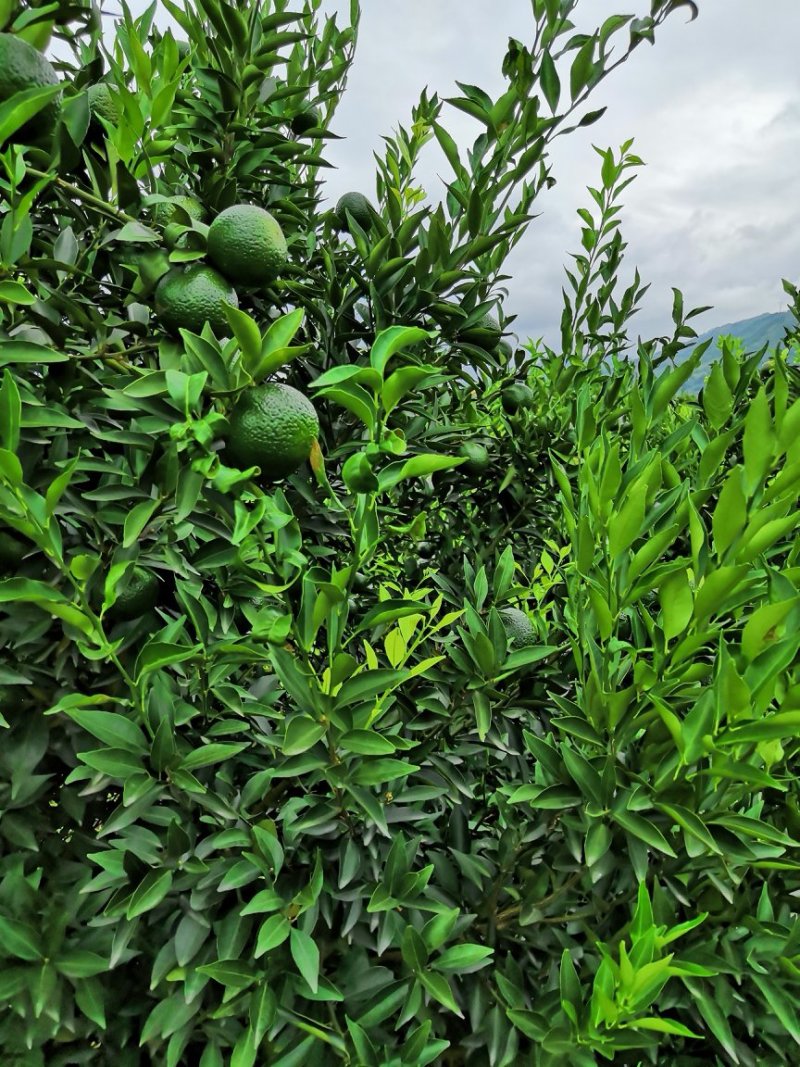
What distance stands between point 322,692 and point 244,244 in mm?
598

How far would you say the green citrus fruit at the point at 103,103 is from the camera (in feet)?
3.35

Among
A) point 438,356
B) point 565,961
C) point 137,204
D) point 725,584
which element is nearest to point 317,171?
point 438,356

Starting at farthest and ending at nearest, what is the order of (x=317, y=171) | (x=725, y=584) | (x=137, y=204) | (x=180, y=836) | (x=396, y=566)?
1. (x=317, y=171)
2. (x=396, y=566)
3. (x=137, y=204)
4. (x=180, y=836)
5. (x=725, y=584)

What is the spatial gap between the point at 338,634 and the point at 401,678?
0.09 meters

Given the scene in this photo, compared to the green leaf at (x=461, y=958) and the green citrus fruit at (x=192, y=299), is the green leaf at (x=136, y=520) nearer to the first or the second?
the green citrus fruit at (x=192, y=299)

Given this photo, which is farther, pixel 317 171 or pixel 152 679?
pixel 317 171

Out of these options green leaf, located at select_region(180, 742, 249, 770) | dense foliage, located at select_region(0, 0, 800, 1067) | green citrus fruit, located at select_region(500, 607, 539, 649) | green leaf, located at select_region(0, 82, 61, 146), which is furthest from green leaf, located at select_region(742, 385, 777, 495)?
green leaf, located at select_region(0, 82, 61, 146)

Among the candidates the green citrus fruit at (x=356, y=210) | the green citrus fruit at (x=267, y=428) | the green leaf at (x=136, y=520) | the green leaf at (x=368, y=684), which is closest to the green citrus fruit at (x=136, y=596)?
the green leaf at (x=136, y=520)

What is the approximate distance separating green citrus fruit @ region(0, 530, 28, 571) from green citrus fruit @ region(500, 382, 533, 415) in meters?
1.03

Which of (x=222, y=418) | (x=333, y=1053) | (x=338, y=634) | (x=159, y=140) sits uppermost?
(x=159, y=140)

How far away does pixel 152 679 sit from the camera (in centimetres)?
87

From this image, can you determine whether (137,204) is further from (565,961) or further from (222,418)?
(565,961)

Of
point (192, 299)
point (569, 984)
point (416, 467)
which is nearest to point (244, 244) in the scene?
point (192, 299)

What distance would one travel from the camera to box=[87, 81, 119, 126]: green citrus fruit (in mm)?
1022
